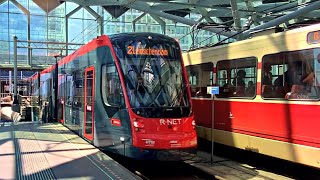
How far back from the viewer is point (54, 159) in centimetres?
827

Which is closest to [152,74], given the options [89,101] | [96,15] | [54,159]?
[89,101]

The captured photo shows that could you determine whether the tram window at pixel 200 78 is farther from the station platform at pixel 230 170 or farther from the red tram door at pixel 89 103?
the red tram door at pixel 89 103

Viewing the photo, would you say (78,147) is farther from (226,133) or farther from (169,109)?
(226,133)

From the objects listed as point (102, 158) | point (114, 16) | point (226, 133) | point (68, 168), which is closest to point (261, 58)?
point (226, 133)

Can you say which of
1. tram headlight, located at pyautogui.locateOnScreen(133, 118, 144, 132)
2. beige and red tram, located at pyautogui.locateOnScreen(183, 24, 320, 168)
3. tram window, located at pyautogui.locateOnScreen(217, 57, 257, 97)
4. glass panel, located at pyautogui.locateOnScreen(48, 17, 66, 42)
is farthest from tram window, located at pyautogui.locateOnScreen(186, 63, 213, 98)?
glass panel, located at pyautogui.locateOnScreen(48, 17, 66, 42)

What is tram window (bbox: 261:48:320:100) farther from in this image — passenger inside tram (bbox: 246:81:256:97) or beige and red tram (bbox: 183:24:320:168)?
passenger inside tram (bbox: 246:81:256:97)

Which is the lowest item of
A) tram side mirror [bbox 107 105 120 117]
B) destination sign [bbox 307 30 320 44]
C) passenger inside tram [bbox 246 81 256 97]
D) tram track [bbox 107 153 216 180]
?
tram track [bbox 107 153 216 180]

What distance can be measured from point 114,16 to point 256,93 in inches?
1129

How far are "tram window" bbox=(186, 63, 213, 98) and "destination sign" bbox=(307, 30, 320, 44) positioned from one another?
392cm

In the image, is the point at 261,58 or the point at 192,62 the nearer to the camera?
the point at 261,58

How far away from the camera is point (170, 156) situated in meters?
8.51

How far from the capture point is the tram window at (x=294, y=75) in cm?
797

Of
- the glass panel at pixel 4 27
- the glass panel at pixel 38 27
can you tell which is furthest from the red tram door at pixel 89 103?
the glass panel at pixel 4 27

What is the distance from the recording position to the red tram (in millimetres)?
8609
